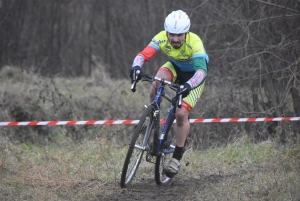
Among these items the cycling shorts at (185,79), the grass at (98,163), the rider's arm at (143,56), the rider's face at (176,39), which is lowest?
the grass at (98,163)

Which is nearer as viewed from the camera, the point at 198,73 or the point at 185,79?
the point at 198,73

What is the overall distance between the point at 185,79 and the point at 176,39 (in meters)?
0.79

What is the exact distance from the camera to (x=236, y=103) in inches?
475

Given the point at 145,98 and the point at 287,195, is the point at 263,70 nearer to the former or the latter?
the point at 145,98

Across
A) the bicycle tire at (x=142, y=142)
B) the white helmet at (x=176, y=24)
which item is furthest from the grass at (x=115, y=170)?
the white helmet at (x=176, y=24)

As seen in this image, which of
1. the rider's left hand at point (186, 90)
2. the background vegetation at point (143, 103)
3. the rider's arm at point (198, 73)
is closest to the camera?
the rider's left hand at point (186, 90)

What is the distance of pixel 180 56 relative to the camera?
717 cm

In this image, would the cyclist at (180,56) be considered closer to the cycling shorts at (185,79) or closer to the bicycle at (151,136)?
the cycling shorts at (185,79)

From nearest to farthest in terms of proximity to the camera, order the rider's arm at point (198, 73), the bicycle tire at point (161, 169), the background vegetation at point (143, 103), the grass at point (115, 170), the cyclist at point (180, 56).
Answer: the grass at point (115, 170) < the rider's arm at point (198, 73) < the cyclist at point (180, 56) < the background vegetation at point (143, 103) < the bicycle tire at point (161, 169)

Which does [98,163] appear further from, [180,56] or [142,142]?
[180,56]

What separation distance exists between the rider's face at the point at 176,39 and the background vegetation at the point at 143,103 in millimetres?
1690

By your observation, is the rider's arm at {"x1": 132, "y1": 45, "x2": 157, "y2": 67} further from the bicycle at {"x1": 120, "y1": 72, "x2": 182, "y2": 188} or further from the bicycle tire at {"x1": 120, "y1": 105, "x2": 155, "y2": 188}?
the bicycle tire at {"x1": 120, "y1": 105, "x2": 155, "y2": 188}

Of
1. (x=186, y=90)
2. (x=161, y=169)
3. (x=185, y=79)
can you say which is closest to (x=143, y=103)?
(x=185, y=79)

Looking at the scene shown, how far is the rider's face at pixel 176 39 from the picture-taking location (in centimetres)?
688
